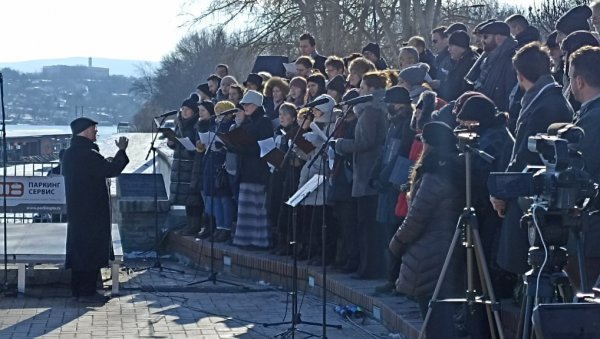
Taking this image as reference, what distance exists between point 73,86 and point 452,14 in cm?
9801

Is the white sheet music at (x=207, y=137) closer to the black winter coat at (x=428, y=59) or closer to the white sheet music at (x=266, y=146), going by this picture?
the white sheet music at (x=266, y=146)

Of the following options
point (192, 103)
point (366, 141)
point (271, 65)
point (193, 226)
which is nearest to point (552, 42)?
point (366, 141)

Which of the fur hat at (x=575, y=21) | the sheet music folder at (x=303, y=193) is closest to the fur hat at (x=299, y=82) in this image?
the sheet music folder at (x=303, y=193)

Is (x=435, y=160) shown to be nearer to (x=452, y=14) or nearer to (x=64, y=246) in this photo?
(x=64, y=246)

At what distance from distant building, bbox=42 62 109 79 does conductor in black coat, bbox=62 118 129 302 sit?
4585 inches

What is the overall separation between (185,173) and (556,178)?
408 inches

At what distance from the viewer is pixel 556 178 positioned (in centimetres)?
582

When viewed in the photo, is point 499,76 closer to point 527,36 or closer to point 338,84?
point 527,36

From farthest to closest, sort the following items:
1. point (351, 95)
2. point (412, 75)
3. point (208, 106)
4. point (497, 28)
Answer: point (208, 106) < point (351, 95) < point (412, 75) < point (497, 28)

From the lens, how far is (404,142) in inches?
389

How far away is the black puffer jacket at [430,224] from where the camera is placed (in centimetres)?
796

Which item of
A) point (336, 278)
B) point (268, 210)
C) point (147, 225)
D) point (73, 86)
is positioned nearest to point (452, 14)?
point (147, 225)

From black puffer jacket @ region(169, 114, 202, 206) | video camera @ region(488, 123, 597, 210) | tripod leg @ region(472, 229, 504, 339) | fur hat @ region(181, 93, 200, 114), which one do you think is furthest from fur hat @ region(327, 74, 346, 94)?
video camera @ region(488, 123, 597, 210)

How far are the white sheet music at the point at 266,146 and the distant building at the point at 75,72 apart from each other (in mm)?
116170
